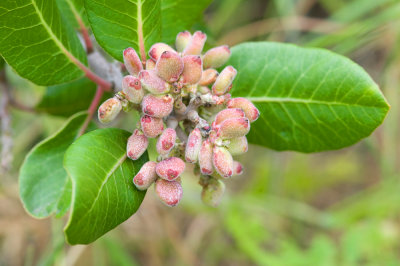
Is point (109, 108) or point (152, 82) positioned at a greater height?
point (152, 82)

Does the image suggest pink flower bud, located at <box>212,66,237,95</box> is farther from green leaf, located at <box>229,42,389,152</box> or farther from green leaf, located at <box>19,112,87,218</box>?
green leaf, located at <box>19,112,87,218</box>

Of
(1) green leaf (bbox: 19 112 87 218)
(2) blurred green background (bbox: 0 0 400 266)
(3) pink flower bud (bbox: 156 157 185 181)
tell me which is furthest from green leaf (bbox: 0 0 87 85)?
(2) blurred green background (bbox: 0 0 400 266)

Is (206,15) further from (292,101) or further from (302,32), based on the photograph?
(292,101)

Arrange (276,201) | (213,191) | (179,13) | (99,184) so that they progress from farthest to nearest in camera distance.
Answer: (276,201)
(179,13)
(213,191)
(99,184)

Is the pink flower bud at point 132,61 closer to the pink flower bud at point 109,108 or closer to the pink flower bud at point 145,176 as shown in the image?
the pink flower bud at point 109,108

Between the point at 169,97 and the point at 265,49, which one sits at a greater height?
the point at 265,49

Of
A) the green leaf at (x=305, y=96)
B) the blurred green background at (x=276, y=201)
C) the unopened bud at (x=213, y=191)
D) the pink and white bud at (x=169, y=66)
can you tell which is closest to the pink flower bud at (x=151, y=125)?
the pink and white bud at (x=169, y=66)

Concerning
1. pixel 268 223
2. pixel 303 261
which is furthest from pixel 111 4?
pixel 268 223

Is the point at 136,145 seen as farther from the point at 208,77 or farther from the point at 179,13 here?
the point at 179,13

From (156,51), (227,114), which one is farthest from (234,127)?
(156,51)
